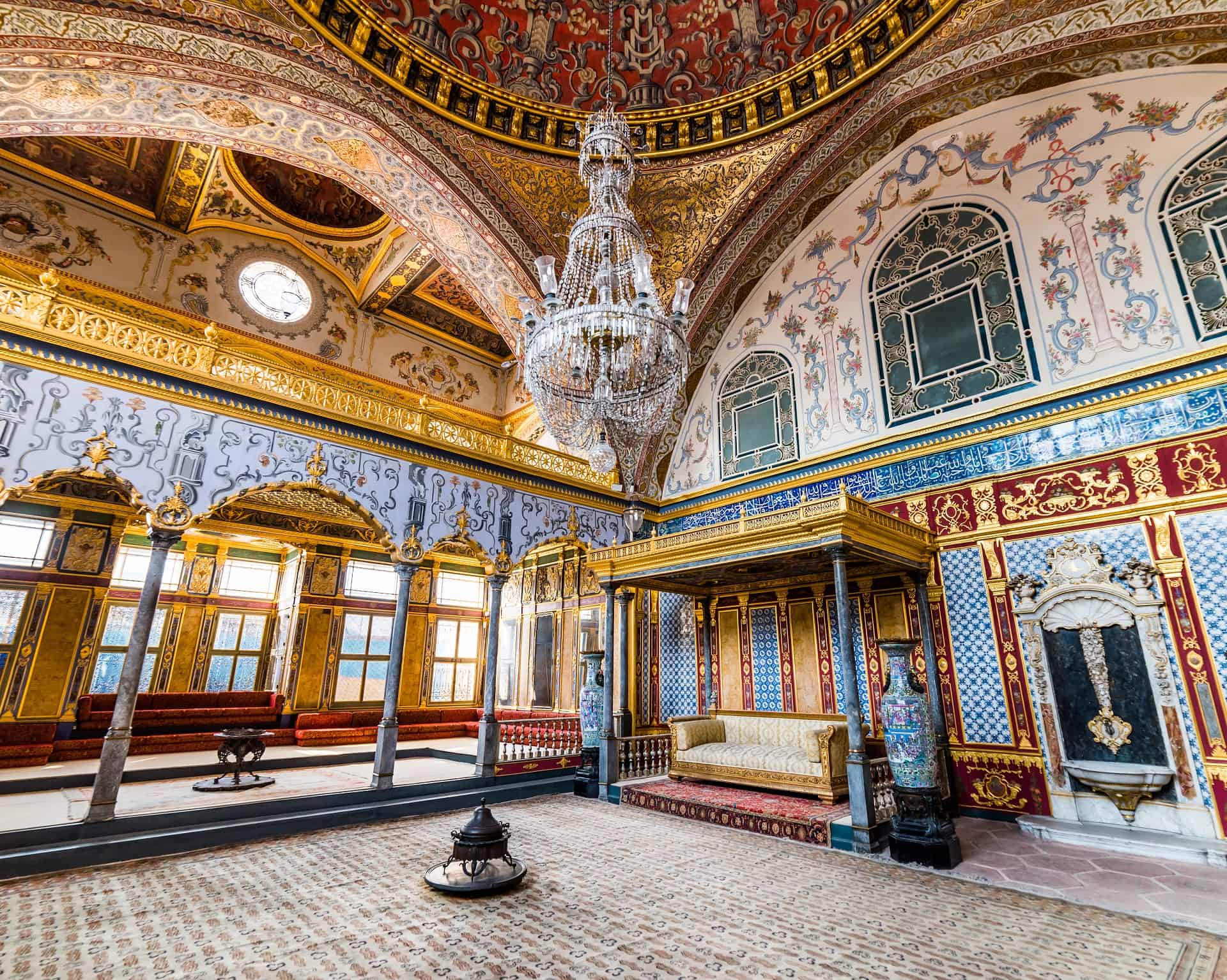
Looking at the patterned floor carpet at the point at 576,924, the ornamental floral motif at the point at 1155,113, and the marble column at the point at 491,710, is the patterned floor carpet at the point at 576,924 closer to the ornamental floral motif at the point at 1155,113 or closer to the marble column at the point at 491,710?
the marble column at the point at 491,710

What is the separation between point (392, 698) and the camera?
711cm

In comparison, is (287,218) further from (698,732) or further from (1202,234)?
(1202,234)

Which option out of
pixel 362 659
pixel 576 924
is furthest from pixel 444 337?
pixel 576 924

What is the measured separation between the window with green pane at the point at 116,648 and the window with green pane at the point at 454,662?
16.9 feet

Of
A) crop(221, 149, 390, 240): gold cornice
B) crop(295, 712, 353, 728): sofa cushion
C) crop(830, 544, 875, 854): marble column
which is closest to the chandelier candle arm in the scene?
crop(830, 544, 875, 854): marble column

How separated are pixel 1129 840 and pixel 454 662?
39.3 feet

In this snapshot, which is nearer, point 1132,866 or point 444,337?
point 1132,866

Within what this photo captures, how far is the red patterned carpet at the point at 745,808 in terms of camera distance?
18.3 feet

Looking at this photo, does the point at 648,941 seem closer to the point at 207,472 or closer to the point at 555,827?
the point at 555,827

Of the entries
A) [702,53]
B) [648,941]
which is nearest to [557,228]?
[702,53]

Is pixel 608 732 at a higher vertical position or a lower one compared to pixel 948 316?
lower

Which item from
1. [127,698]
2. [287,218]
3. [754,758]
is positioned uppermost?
[287,218]

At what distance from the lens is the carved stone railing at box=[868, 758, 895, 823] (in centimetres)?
554

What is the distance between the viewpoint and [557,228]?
31.3ft
